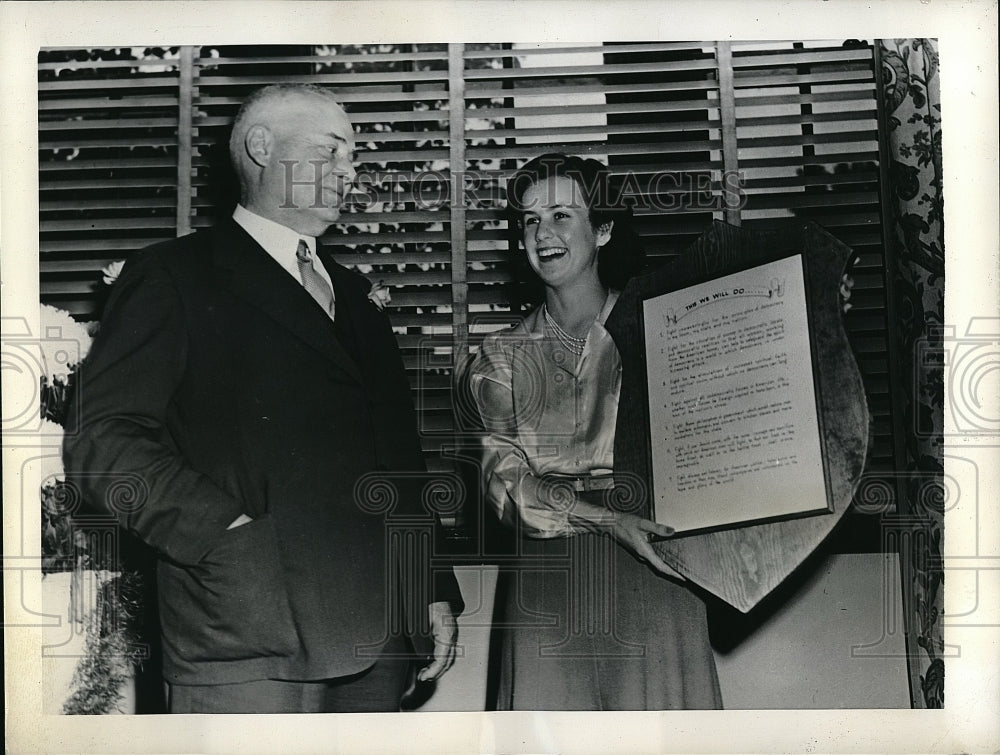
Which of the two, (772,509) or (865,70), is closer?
(772,509)

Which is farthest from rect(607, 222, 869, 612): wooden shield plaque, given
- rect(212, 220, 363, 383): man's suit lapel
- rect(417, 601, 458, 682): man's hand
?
rect(212, 220, 363, 383): man's suit lapel

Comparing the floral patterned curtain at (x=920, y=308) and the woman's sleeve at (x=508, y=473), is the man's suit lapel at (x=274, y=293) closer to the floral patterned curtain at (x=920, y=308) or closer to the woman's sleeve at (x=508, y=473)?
the woman's sleeve at (x=508, y=473)

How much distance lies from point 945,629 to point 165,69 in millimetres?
2045

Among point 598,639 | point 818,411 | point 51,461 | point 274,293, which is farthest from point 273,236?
point 818,411

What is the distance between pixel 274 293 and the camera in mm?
2533

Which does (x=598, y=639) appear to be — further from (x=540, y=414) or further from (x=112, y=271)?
(x=112, y=271)

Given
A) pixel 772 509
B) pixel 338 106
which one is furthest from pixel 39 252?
pixel 772 509

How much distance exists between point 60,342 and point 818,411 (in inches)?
62.4

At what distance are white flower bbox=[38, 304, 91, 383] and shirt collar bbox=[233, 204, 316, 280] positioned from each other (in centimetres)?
40

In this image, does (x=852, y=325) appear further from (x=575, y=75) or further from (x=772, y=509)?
(x=575, y=75)

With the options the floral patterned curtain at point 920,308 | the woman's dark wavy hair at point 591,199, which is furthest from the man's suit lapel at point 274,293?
the floral patterned curtain at point 920,308

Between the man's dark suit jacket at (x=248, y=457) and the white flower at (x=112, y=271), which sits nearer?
the man's dark suit jacket at (x=248, y=457)

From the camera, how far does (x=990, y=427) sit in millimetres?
2574

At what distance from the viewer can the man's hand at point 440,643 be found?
2.50m
